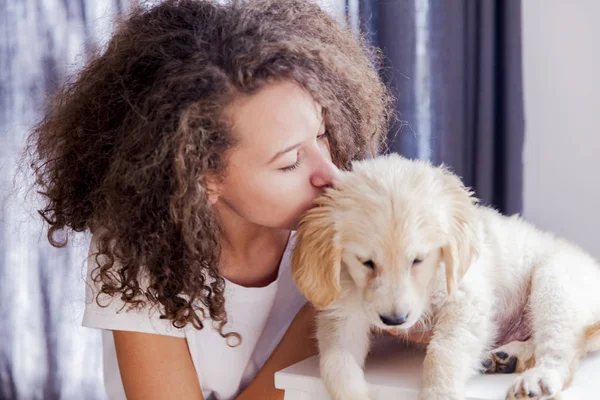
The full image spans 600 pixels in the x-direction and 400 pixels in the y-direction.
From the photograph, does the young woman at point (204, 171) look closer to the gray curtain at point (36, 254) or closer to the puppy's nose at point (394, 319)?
the puppy's nose at point (394, 319)

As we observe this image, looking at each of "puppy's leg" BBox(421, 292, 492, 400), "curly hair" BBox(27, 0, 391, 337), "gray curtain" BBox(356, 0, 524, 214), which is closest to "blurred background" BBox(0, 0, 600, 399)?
"gray curtain" BBox(356, 0, 524, 214)

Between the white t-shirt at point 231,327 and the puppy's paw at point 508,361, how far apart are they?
520 mm

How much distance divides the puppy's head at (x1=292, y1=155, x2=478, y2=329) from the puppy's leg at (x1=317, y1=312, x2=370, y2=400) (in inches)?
2.5

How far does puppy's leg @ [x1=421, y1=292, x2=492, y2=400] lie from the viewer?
3.73ft

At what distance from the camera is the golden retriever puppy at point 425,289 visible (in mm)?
1182

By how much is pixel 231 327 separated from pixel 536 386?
716 millimetres

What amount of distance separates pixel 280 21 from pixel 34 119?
179 centimetres

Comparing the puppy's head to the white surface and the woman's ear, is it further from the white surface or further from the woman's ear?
the white surface

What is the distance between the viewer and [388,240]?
3.90ft

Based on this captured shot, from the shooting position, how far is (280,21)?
1397 mm

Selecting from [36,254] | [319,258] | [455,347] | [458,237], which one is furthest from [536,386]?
[36,254]

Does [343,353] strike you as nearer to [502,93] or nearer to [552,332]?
[552,332]

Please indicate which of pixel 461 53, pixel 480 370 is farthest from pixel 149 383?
pixel 461 53

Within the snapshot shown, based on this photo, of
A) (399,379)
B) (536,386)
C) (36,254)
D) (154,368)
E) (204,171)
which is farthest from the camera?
(36,254)
